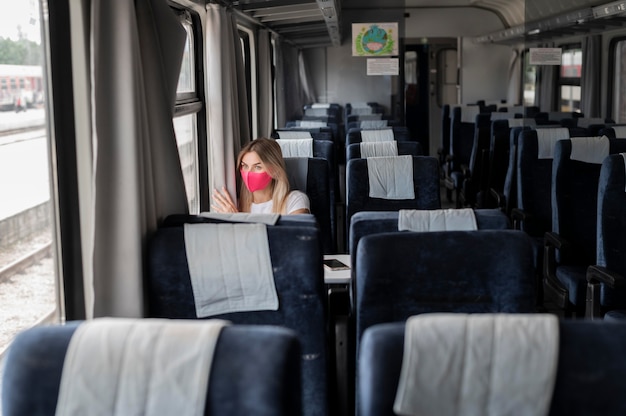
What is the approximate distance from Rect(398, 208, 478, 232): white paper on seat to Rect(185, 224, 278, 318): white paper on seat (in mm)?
667

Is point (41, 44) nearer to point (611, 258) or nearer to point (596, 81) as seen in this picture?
point (611, 258)

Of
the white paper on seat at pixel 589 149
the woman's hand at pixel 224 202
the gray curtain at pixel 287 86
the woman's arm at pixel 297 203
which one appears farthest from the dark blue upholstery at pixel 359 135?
the woman's arm at pixel 297 203

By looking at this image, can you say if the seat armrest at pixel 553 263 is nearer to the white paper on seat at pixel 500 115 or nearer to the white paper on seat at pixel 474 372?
the white paper on seat at pixel 474 372

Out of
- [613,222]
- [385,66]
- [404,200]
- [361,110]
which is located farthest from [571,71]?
[613,222]

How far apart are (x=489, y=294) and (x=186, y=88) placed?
3.10m

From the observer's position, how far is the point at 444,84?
14812mm

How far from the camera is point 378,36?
9297 mm

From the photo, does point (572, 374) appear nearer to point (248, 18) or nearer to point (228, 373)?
point (228, 373)

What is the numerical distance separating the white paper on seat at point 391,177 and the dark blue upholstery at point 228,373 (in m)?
3.17

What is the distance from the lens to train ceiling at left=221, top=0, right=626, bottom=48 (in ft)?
23.1

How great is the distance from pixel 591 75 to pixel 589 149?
4.00 m

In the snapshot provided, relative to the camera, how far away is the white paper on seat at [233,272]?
277cm

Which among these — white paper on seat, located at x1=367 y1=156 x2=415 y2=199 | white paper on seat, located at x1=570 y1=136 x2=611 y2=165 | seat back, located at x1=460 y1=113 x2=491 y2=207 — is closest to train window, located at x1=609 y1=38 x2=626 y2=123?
seat back, located at x1=460 y1=113 x2=491 y2=207

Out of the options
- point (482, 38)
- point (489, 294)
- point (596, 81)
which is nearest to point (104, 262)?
point (489, 294)
